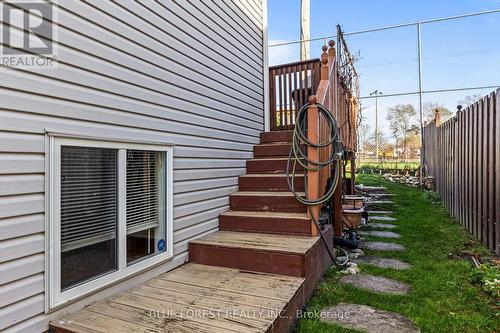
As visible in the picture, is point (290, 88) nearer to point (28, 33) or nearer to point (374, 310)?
point (374, 310)

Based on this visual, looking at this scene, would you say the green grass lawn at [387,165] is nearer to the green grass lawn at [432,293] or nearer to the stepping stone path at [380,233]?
the stepping stone path at [380,233]

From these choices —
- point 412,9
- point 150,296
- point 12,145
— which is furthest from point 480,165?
point 412,9

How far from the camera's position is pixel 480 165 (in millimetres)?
4344

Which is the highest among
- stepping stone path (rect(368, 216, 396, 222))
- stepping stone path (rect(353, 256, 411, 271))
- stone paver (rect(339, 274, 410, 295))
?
stepping stone path (rect(368, 216, 396, 222))

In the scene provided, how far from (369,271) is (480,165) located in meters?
2.20

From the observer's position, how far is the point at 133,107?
8.32 ft

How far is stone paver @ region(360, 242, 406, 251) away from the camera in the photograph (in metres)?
4.30

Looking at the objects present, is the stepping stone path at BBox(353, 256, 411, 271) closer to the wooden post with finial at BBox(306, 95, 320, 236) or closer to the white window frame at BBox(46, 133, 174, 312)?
Result: the wooden post with finial at BBox(306, 95, 320, 236)

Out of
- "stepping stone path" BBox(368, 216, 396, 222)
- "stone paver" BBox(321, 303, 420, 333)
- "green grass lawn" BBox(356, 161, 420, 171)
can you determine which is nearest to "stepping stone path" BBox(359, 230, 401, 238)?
"stepping stone path" BBox(368, 216, 396, 222)

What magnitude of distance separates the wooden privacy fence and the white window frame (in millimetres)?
3472

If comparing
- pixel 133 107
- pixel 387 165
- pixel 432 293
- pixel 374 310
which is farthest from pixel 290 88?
pixel 387 165

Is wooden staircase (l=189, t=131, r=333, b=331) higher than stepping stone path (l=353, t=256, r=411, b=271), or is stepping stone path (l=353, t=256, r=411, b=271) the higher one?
wooden staircase (l=189, t=131, r=333, b=331)

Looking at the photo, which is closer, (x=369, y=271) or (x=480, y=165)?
(x=369, y=271)

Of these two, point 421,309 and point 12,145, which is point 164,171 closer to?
point 12,145
